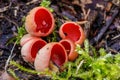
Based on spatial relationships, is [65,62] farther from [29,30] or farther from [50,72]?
[29,30]

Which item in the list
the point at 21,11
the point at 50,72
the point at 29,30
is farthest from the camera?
the point at 21,11

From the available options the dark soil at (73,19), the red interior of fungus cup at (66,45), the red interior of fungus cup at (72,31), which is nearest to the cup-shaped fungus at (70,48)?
the red interior of fungus cup at (66,45)

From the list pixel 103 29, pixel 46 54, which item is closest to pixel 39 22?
pixel 46 54

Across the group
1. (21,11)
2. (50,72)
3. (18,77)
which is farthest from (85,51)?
(21,11)

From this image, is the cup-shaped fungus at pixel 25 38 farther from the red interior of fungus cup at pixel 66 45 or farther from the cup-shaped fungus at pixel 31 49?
the red interior of fungus cup at pixel 66 45

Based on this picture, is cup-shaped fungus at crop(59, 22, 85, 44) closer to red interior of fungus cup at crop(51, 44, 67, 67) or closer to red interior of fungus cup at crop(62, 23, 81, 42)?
red interior of fungus cup at crop(62, 23, 81, 42)

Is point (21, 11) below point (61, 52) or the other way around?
the other way around

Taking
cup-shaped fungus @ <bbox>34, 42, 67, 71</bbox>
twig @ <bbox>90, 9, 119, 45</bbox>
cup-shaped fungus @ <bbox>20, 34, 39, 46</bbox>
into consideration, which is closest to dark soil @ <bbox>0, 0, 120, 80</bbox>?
twig @ <bbox>90, 9, 119, 45</bbox>
